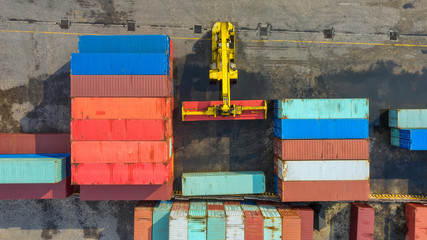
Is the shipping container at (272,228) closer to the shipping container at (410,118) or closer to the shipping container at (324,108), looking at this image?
the shipping container at (324,108)

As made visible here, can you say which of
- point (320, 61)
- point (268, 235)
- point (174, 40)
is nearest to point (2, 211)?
point (174, 40)

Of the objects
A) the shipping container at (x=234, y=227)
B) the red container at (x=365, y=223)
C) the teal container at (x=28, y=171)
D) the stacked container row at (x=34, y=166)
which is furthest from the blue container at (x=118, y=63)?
the red container at (x=365, y=223)

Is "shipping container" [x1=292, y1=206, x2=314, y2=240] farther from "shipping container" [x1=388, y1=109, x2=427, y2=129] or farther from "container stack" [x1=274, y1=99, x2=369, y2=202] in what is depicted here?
"shipping container" [x1=388, y1=109, x2=427, y2=129]

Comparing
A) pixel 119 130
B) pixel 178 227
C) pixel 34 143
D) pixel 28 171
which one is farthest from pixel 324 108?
pixel 34 143

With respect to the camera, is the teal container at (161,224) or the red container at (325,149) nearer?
the red container at (325,149)

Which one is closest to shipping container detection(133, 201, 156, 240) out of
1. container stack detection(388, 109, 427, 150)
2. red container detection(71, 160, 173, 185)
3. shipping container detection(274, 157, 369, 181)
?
red container detection(71, 160, 173, 185)

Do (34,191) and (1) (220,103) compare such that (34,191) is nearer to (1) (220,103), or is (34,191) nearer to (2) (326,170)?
(1) (220,103)
